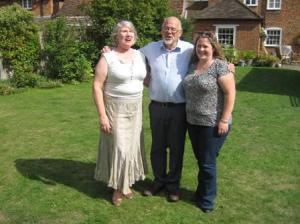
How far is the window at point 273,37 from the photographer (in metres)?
27.0

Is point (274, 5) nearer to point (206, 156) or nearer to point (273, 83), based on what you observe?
point (273, 83)

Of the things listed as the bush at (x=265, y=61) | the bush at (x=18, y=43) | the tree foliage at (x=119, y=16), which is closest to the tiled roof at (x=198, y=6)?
the bush at (x=265, y=61)

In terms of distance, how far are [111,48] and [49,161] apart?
2.41 metres

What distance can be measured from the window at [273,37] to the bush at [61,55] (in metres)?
16.3

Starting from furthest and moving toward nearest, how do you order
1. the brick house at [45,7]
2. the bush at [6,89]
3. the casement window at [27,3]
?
the casement window at [27,3], the brick house at [45,7], the bush at [6,89]

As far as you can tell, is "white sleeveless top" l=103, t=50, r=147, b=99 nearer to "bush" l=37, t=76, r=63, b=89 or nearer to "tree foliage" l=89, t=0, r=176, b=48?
"bush" l=37, t=76, r=63, b=89

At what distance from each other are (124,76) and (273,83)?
11.5m

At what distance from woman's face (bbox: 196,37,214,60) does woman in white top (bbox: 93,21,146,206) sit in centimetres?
66

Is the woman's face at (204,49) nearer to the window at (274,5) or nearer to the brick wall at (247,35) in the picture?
the brick wall at (247,35)

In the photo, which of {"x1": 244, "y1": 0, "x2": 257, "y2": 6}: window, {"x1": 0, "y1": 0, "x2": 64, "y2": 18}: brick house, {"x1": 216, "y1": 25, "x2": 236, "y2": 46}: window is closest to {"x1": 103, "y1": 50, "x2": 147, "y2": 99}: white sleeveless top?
{"x1": 216, "y1": 25, "x2": 236, "y2": 46}: window

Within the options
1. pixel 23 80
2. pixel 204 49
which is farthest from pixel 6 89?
pixel 204 49

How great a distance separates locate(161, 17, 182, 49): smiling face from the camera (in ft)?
14.0

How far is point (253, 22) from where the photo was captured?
2616 centimetres

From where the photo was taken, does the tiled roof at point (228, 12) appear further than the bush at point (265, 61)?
Yes
